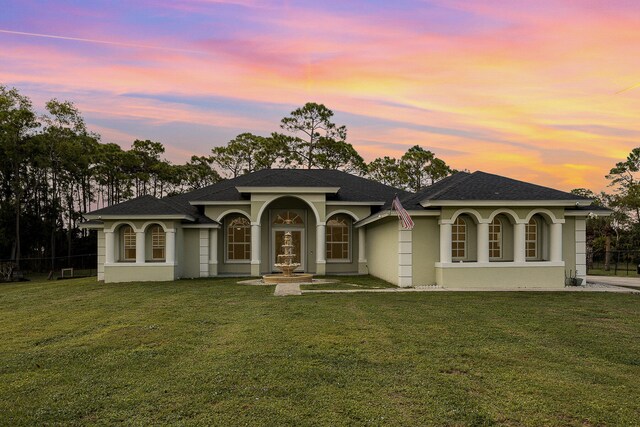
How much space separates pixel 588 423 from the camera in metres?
4.20

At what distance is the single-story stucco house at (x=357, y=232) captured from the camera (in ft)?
51.0

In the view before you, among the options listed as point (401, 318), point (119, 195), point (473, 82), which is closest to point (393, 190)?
Answer: point (473, 82)

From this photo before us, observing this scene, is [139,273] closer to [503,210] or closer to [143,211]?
[143,211]

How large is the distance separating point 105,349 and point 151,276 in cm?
1249

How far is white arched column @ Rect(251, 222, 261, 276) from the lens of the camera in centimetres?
2066

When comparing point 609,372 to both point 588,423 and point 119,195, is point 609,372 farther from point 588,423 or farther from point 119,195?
point 119,195

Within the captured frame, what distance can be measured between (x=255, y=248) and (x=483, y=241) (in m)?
10.6

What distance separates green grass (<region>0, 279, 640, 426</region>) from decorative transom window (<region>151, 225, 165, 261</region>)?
9002 mm

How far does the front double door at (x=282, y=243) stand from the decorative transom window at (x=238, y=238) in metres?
1.30

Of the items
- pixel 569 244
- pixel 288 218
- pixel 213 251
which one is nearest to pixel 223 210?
pixel 213 251

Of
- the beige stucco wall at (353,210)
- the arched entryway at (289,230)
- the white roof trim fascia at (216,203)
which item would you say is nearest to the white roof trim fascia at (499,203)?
the beige stucco wall at (353,210)

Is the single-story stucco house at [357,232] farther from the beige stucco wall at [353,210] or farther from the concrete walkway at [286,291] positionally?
the concrete walkway at [286,291]

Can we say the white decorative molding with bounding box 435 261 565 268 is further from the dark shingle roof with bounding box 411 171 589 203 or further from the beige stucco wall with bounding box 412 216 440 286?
the dark shingle roof with bounding box 411 171 589 203

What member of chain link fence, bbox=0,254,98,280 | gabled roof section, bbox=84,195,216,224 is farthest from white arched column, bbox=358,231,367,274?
chain link fence, bbox=0,254,98,280
